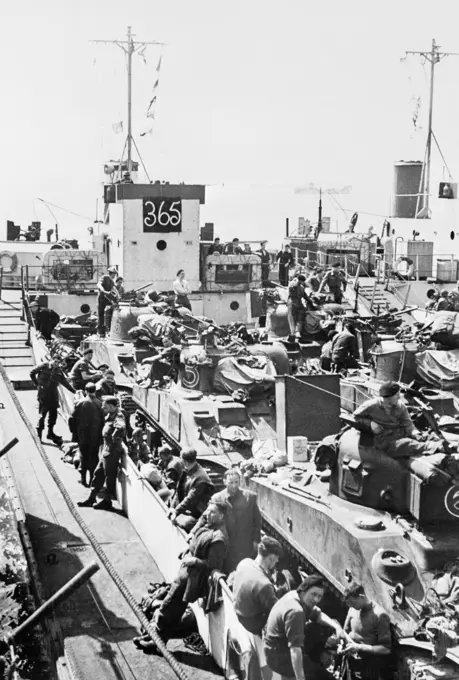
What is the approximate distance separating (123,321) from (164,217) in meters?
12.0

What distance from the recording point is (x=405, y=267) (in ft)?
115

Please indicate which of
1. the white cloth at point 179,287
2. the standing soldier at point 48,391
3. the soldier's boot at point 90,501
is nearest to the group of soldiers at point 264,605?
the soldier's boot at point 90,501

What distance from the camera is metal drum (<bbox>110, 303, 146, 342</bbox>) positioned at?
21109 millimetres

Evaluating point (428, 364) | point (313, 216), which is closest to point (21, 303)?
point (428, 364)

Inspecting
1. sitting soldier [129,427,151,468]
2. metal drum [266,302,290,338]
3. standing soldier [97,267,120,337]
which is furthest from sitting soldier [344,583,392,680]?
standing soldier [97,267,120,337]

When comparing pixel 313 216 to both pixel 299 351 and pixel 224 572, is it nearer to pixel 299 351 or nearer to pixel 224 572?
pixel 299 351

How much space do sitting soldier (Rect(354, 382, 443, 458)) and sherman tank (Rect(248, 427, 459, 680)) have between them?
0.12 m

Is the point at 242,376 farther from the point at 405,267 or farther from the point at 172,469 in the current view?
the point at 405,267

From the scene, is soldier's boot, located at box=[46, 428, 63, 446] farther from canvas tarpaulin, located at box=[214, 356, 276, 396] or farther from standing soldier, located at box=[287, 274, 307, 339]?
standing soldier, located at box=[287, 274, 307, 339]

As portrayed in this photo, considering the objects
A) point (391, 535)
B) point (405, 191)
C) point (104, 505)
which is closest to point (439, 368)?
point (104, 505)

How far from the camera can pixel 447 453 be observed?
9945 mm

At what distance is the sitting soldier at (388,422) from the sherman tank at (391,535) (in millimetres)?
121

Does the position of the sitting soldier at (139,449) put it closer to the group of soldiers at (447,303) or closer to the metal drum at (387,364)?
the metal drum at (387,364)

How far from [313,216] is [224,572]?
233ft
